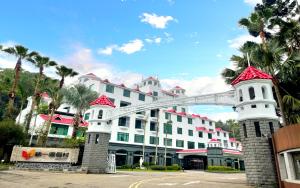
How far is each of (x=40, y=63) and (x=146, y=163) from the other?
26.9 m

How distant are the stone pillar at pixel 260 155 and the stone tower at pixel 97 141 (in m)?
14.9

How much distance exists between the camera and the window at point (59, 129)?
43062 mm

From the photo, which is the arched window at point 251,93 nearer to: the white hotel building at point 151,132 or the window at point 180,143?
the white hotel building at point 151,132

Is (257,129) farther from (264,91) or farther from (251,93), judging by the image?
(264,91)

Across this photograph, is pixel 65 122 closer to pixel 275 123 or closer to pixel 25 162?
pixel 25 162

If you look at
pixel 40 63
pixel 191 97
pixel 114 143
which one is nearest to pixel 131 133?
pixel 114 143

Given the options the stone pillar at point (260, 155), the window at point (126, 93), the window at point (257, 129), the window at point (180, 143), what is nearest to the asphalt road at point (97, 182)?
the stone pillar at point (260, 155)

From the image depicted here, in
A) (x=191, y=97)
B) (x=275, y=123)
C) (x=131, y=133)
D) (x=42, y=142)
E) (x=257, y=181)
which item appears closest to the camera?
(x=257, y=181)

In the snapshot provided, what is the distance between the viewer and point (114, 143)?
151ft

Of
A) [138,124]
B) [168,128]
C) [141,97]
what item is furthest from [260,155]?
[168,128]

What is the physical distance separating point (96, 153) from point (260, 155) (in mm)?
16234

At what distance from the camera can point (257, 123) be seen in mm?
15789

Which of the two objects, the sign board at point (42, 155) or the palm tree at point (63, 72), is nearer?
the sign board at point (42, 155)

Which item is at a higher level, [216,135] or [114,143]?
[216,135]
